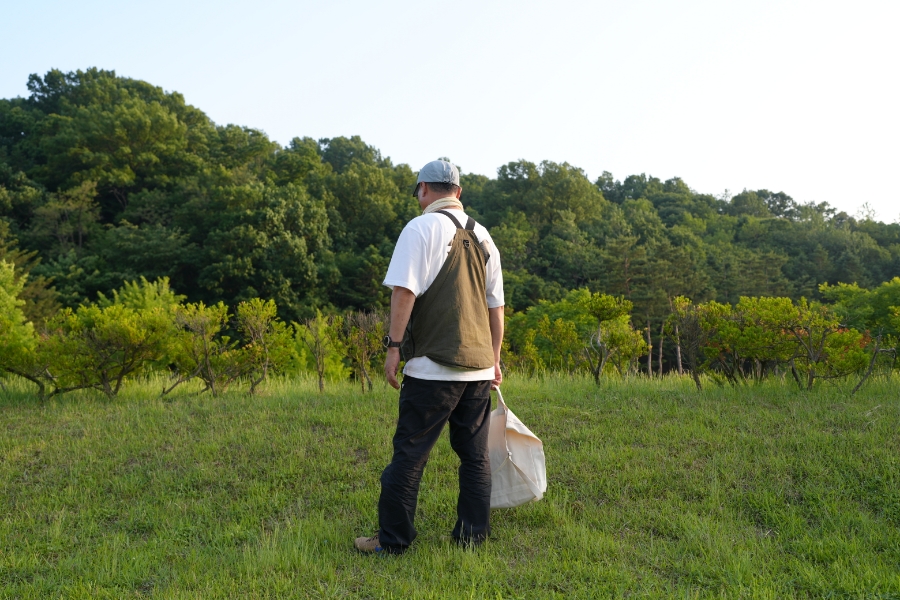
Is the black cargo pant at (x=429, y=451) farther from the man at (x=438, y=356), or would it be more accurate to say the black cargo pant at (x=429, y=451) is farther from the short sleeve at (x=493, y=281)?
the short sleeve at (x=493, y=281)

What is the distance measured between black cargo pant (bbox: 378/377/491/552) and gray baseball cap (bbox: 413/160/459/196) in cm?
99

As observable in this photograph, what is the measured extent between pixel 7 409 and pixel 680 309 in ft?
24.6

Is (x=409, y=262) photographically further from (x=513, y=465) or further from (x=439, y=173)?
(x=513, y=465)

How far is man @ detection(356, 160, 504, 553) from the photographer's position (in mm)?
3041

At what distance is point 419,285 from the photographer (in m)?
3.05

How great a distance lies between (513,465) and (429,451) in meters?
0.60

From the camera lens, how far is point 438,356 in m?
3.03

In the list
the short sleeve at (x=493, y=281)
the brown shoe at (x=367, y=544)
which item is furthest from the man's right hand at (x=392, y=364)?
the brown shoe at (x=367, y=544)

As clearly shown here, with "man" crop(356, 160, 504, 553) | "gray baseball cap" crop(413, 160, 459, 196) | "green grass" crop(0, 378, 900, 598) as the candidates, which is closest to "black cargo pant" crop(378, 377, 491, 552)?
"man" crop(356, 160, 504, 553)

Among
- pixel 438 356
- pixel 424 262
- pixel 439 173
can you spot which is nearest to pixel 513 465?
pixel 438 356

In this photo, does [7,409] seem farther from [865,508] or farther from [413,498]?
[865,508]

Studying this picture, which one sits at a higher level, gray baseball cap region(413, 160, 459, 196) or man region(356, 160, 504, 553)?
gray baseball cap region(413, 160, 459, 196)

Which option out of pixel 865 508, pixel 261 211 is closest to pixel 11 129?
pixel 261 211

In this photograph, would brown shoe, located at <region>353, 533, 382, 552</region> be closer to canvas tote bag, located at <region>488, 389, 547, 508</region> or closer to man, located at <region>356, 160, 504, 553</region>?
man, located at <region>356, 160, 504, 553</region>
